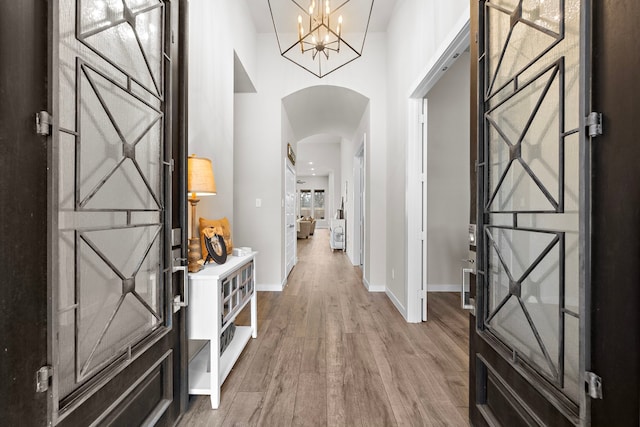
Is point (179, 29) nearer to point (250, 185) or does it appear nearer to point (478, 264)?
point (478, 264)

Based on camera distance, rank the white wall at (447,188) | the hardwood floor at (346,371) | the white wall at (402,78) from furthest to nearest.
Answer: the white wall at (447,188) < the white wall at (402,78) < the hardwood floor at (346,371)

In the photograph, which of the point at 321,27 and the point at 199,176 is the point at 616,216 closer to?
the point at 199,176

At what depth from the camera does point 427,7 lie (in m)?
2.34

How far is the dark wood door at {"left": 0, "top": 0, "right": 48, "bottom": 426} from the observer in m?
0.66

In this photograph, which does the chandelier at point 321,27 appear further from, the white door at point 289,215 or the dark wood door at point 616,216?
the dark wood door at point 616,216

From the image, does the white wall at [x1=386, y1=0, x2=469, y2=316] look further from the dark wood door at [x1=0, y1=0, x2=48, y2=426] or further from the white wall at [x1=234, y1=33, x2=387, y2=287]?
the dark wood door at [x1=0, y1=0, x2=48, y2=426]

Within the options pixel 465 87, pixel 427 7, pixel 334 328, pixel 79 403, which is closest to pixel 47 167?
pixel 79 403

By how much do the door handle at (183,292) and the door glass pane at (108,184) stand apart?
79mm

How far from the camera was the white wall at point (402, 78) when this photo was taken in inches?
84.4

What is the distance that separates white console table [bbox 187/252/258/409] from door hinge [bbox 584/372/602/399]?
1.51m

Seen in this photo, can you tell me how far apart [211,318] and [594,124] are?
69.0 inches

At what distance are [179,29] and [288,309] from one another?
8.82 ft

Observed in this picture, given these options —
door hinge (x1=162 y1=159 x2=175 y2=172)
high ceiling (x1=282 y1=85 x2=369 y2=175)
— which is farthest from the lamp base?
high ceiling (x1=282 y1=85 x2=369 y2=175)

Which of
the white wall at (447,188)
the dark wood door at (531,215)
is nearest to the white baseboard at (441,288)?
the white wall at (447,188)
